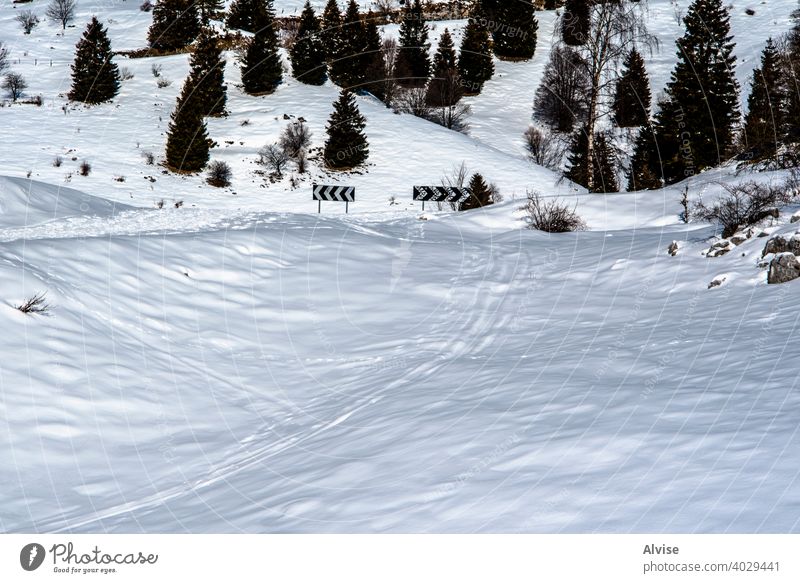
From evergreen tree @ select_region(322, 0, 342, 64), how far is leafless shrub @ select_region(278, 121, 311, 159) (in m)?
10.8

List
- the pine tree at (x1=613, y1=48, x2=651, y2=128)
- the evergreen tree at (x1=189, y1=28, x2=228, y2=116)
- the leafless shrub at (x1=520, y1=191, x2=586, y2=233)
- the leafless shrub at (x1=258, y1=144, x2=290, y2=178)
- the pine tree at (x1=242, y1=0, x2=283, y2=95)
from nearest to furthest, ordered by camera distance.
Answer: the leafless shrub at (x1=520, y1=191, x2=586, y2=233), the leafless shrub at (x1=258, y1=144, x2=290, y2=178), the evergreen tree at (x1=189, y1=28, x2=228, y2=116), the pine tree at (x1=242, y1=0, x2=283, y2=95), the pine tree at (x1=613, y1=48, x2=651, y2=128)

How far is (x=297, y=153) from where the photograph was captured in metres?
37.2

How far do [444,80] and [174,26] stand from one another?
1839 cm

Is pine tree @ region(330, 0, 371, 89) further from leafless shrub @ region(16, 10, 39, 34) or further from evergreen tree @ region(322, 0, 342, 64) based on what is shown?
leafless shrub @ region(16, 10, 39, 34)

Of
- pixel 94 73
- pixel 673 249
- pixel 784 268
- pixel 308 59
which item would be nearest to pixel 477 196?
pixel 673 249

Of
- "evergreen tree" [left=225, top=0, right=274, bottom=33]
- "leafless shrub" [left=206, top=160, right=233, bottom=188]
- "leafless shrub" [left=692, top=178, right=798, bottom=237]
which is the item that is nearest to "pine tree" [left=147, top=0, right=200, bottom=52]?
"evergreen tree" [left=225, top=0, right=274, bottom=33]

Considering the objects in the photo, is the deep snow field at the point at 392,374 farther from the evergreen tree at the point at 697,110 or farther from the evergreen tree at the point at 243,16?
the evergreen tree at the point at 243,16

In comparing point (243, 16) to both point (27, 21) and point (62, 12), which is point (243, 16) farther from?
point (27, 21)

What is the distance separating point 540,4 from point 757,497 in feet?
223

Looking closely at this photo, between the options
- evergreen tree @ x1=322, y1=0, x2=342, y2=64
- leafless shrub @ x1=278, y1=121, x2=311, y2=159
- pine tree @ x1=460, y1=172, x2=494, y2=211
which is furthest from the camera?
evergreen tree @ x1=322, y1=0, x2=342, y2=64

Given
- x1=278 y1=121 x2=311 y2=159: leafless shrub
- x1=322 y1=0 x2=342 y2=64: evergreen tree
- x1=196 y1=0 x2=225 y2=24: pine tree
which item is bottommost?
x1=278 y1=121 x2=311 y2=159: leafless shrub

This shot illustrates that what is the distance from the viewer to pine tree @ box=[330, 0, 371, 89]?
45750mm

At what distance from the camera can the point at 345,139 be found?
122 ft

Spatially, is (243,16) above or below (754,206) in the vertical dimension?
above
